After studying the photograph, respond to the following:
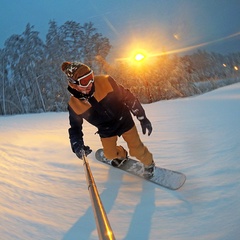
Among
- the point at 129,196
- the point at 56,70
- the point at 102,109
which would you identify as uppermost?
the point at 56,70

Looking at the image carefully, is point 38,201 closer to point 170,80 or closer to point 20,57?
point 20,57

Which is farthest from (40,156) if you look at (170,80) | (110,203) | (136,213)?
(170,80)

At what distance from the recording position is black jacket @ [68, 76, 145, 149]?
10.1 ft

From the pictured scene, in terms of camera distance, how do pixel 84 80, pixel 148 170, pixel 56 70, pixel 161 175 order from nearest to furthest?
pixel 84 80
pixel 161 175
pixel 148 170
pixel 56 70

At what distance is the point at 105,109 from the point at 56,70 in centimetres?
2706

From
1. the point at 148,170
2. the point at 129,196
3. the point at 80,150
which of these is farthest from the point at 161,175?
the point at 80,150

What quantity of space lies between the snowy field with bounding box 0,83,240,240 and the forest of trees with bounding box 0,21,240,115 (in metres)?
A: 22.0

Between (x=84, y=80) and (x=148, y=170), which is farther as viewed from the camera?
(x=148, y=170)

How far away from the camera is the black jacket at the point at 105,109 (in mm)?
3084

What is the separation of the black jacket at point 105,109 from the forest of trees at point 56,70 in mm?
22827

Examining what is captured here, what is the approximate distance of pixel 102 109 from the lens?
3145mm

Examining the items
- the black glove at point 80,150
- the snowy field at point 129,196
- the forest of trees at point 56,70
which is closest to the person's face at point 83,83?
the black glove at point 80,150

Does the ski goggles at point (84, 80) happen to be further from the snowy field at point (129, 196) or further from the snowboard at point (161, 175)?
the snowboard at point (161, 175)

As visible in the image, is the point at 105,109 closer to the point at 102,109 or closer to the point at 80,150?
the point at 102,109
